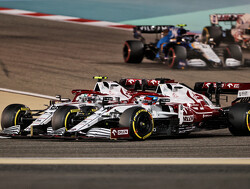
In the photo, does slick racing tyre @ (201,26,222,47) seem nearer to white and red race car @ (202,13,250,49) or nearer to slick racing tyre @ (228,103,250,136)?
white and red race car @ (202,13,250,49)

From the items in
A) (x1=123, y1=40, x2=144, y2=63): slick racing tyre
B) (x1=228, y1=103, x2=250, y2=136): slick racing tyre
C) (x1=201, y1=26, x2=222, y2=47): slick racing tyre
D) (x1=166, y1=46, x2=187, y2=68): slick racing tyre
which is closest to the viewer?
(x1=228, y1=103, x2=250, y2=136): slick racing tyre

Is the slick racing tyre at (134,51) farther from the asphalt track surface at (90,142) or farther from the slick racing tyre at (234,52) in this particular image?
the slick racing tyre at (234,52)

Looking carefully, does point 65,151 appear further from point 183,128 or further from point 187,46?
point 187,46

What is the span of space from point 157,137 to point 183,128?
2.52ft

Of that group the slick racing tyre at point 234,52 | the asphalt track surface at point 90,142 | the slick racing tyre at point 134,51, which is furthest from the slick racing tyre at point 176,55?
the slick racing tyre at point 234,52

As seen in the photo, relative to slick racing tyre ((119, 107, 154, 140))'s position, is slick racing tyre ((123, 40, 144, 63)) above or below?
above

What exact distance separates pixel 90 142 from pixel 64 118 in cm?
92

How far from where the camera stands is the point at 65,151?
32.9 feet

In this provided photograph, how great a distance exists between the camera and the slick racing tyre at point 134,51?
1052 inches

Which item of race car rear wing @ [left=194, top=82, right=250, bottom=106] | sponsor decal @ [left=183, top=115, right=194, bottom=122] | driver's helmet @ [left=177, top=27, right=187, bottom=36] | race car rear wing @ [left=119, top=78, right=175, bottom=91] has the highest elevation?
driver's helmet @ [left=177, top=27, right=187, bottom=36]

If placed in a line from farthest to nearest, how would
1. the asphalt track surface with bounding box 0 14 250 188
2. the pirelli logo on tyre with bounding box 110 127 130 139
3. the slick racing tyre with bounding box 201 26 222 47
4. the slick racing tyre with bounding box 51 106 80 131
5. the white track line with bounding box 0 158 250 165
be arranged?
the slick racing tyre with bounding box 201 26 222 47, the slick racing tyre with bounding box 51 106 80 131, the pirelli logo on tyre with bounding box 110 127 130 139, the white track line with bounding box 0 158 250 165, the asphalt track surface with bounding box 0 14 250 188

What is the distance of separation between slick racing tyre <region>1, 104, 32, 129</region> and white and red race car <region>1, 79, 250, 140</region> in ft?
3.96

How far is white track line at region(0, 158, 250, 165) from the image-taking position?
8531 mm

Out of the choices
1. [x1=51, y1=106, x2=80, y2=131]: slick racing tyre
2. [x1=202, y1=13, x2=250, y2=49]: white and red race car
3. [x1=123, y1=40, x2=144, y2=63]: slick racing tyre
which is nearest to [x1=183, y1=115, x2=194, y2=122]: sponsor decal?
[x1=51, y1=106, x2=80, y2=131]: slick racing tyre
